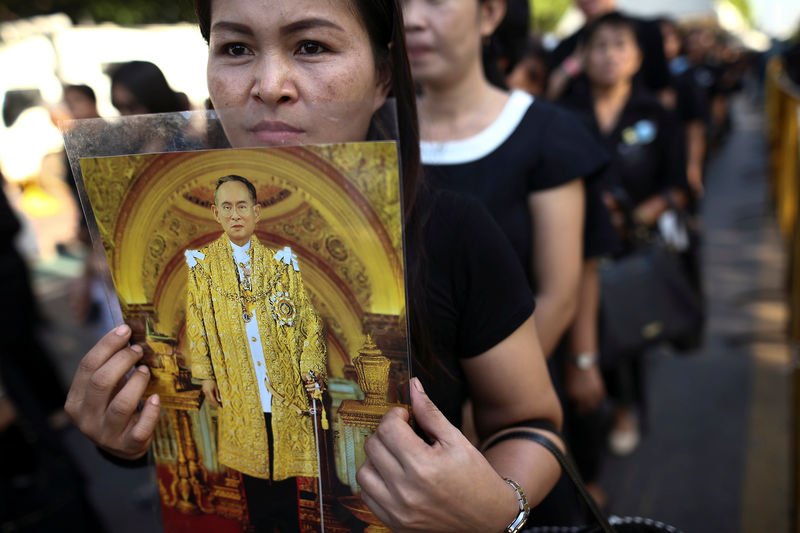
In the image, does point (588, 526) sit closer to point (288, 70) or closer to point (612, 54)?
point (288, 70)

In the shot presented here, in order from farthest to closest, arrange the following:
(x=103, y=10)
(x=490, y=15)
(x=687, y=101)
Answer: (x=103, y=10) → (x=687, y=101) → (x=490, y=15)

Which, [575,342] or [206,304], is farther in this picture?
[575,342]

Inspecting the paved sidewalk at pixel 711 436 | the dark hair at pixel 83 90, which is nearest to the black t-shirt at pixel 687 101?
the paved sidewalk at pixel 711 436

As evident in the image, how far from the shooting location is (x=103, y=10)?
14711 millimetres

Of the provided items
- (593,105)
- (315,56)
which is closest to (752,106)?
(593,105)

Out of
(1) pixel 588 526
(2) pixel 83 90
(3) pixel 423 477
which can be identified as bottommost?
(1) pixel 588 526

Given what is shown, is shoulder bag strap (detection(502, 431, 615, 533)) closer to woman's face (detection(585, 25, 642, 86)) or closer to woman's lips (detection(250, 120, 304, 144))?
woman's lips (detection(250, 120, 304, 144))

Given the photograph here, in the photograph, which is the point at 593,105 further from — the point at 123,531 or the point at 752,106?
the point at 752,106

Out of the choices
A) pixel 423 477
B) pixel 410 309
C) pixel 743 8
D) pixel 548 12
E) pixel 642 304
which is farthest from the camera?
pixel 743 8

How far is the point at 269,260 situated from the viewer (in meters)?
0.74

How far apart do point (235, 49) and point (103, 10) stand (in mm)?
16234

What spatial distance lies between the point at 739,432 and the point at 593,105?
1.87m

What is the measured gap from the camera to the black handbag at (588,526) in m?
0.98

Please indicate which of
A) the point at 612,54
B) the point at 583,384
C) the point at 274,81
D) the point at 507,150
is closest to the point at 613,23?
the point at 612,54
